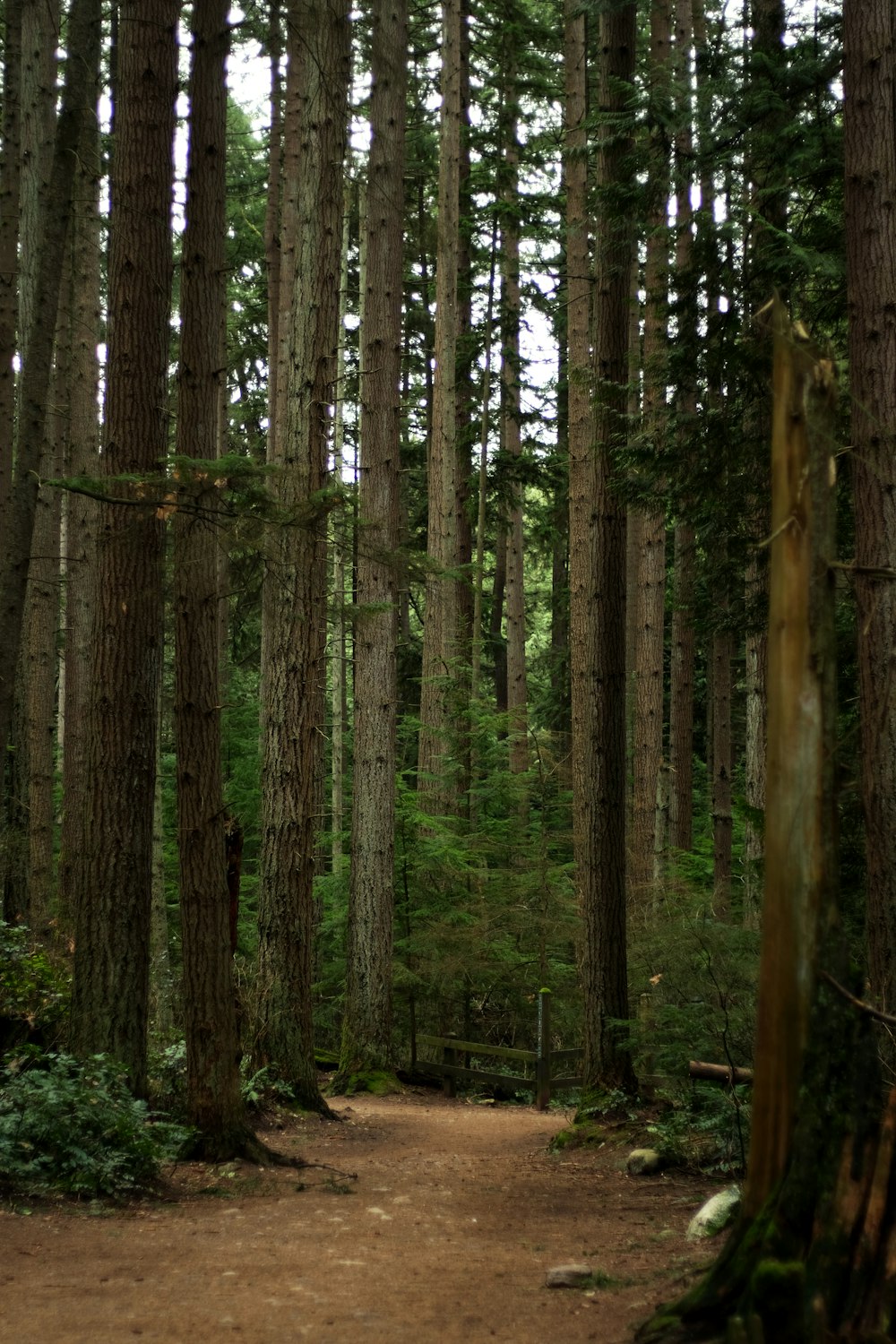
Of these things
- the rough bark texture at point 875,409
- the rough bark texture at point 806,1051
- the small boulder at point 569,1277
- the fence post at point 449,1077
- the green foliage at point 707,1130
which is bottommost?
the fence post at point 449,1077

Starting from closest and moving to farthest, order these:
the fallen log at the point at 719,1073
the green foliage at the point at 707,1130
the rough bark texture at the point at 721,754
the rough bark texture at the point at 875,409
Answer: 1. the fallen log at the point at 719,1073
2. the rough bark texture at the point at 875,409
3. the green foliage at the point at 707,1130
4. the rough bark texture at the point at 721,754

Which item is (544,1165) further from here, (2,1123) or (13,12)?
(13,12)

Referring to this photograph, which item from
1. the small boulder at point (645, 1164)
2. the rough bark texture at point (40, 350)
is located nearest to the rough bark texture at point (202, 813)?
the rough bark texture at point (40, 350)

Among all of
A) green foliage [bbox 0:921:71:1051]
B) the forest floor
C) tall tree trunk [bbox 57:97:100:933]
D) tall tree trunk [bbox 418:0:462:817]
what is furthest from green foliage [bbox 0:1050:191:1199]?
tall tree trunk [bbox 418:0:462:817]

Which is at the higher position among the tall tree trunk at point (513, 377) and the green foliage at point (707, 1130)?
the tall tree trunk at point (513, 377)

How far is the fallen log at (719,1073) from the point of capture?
6359 mm

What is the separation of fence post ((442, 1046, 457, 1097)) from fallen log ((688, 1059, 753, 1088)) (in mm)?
8524

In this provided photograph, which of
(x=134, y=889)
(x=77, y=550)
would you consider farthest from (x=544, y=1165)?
(x=77, y=550)

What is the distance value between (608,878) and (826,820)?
22.0ft

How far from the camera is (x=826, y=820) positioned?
385 cm

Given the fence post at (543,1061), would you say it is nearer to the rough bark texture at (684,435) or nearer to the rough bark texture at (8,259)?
the rough bark texture at (684,435)

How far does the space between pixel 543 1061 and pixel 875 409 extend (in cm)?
879

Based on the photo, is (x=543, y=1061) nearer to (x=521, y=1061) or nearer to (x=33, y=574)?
(x=521, y=1061)

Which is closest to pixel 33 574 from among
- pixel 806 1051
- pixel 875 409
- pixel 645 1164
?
pixel 645 1164
